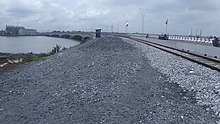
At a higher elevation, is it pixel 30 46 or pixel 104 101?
pixel 104 101

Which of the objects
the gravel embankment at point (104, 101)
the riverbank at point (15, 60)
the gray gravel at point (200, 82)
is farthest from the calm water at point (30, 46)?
the gravel embankment at point (104, 101)

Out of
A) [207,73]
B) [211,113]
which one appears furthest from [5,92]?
[207,73]

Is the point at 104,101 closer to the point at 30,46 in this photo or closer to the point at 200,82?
the point at 200,82

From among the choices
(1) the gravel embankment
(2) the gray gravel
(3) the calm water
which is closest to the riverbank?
(1) the gravel embankment

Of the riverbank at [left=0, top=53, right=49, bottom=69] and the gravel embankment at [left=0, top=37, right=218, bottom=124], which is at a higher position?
the gravel embankment at [left=0, top=37, right=218, bottom=124]

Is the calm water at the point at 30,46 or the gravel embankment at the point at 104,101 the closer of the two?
the gravel embankment at the point at 104,101

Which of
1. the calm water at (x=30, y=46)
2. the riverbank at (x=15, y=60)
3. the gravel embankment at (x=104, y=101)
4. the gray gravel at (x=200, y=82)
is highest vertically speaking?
the gray gravel at (x=200, y=82)

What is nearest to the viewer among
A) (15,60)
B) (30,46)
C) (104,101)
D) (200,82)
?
(104,101)

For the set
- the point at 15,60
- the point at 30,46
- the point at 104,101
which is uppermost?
the point at 104,101

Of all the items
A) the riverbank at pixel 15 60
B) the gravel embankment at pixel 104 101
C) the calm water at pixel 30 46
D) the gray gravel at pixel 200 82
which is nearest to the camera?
the gravel embankment at pixel 104 101

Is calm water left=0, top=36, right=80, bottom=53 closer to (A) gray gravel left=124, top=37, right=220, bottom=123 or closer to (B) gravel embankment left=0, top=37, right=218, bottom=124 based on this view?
(A) gray gravel left=124, top=37, right=220, bottom=123

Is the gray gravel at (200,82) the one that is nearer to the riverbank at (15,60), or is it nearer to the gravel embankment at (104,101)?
the gravel embankment at (104,101)

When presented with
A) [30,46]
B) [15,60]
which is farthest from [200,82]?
[30,46]

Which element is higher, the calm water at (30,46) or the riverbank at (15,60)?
the riverbank at (15,60)
